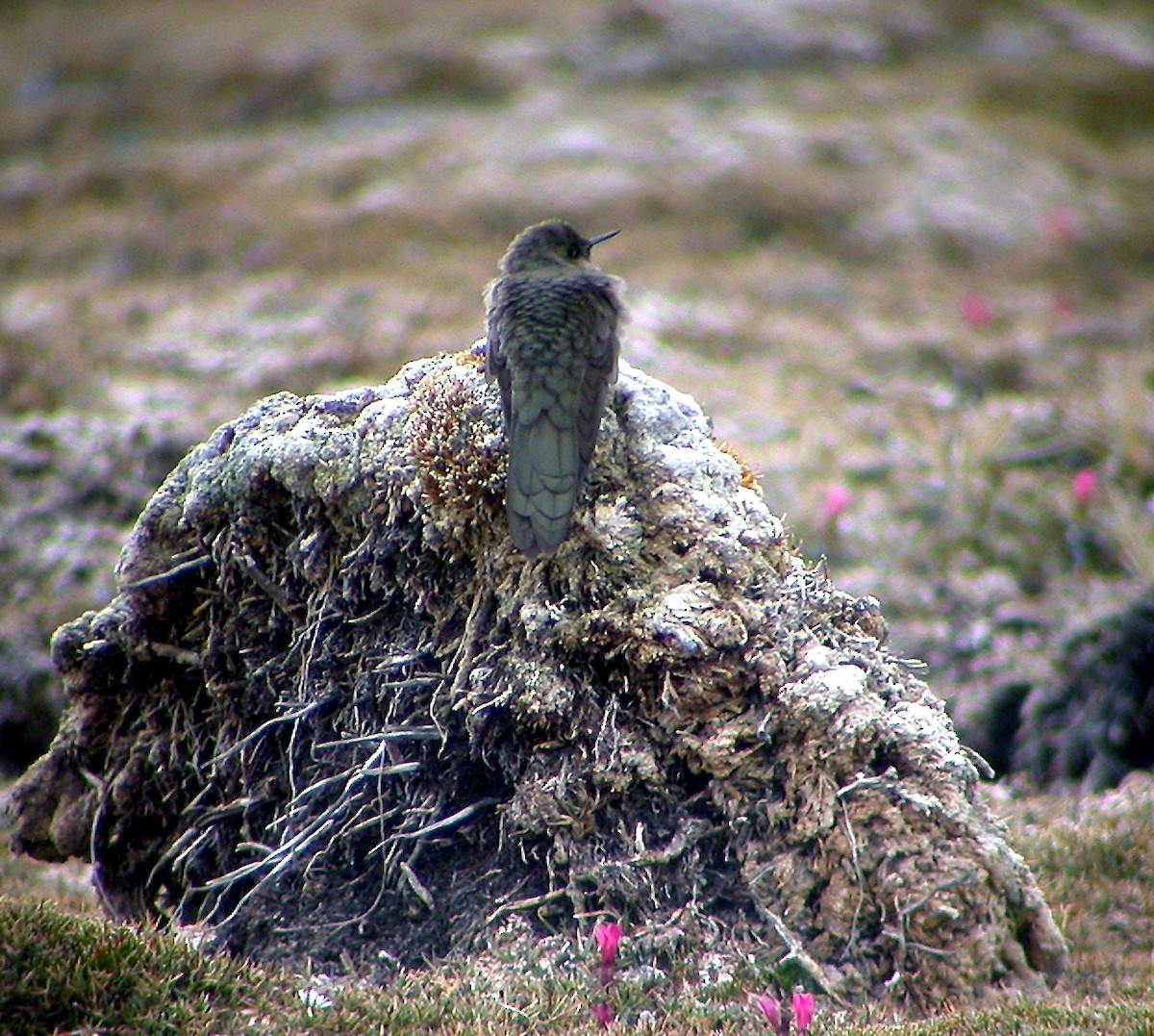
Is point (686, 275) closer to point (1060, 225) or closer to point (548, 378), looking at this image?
point (1060, 225)

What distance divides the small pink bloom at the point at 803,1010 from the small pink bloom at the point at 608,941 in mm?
681

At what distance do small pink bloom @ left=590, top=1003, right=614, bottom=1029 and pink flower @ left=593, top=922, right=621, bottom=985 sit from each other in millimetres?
123

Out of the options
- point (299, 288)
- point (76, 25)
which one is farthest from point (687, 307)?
point (76, 25)

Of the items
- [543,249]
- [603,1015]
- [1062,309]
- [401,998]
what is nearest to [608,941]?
[603,1015]

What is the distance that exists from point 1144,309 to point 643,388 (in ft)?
49.1

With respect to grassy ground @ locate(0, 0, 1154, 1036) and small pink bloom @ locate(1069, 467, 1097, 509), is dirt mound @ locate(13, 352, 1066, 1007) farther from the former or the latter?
small pink bloom @ locate(1069, 467, 1097, 509)

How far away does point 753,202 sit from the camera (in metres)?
20.3

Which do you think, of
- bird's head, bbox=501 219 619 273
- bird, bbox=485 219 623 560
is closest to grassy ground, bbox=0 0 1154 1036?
bird, bbox=485 219 623 560

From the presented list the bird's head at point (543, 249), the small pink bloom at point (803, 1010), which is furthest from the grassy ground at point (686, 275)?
the bird's head at point (543, 249)

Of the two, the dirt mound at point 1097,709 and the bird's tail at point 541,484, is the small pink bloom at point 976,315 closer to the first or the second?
the dirt mound at point 1097,709

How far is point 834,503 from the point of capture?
11844mm

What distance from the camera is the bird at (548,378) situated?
506 centimetres

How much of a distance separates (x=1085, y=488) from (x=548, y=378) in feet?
24.9

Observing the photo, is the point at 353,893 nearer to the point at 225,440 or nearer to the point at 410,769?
the point at 410,769
